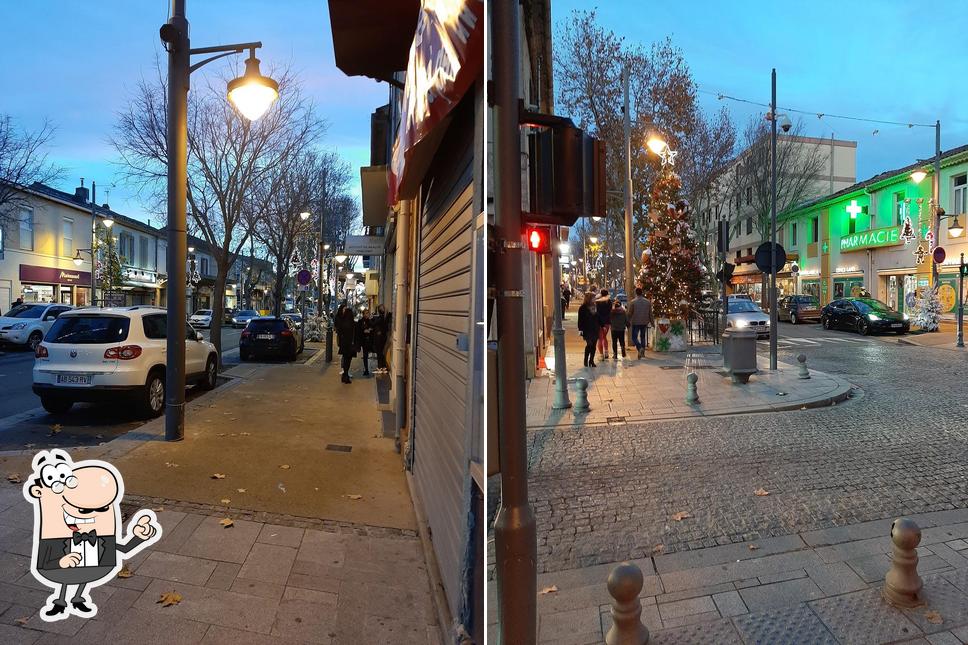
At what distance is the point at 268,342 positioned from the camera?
1998cm

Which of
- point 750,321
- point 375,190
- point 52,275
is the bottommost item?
point 750,321

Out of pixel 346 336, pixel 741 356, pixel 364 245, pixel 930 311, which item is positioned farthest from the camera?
pixel 930 311

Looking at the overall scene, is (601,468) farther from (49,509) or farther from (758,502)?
(49,509)

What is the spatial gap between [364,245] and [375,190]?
4062 millimetres

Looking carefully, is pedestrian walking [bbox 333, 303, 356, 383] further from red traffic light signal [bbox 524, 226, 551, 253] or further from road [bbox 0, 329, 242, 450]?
red traffic light signal [bbox 524, 226, 551, 253]

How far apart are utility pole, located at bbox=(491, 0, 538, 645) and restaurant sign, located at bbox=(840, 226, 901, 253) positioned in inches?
1492

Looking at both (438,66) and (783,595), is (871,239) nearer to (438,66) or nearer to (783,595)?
(783,595)

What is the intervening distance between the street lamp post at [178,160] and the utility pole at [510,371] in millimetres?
5836

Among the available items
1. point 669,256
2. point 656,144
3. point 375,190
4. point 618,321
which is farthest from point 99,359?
point 669,256

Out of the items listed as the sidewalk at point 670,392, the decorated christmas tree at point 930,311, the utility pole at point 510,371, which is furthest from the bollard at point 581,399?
the decorated christmas tree at point 930,311

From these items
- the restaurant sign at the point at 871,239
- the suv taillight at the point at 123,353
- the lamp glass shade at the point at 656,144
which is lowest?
the suv taillight at the point at 123,353

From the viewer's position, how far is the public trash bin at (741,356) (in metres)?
12.0

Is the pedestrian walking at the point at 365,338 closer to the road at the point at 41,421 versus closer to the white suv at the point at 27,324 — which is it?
the road at the point at 41,421

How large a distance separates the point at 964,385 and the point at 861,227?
30.2m
